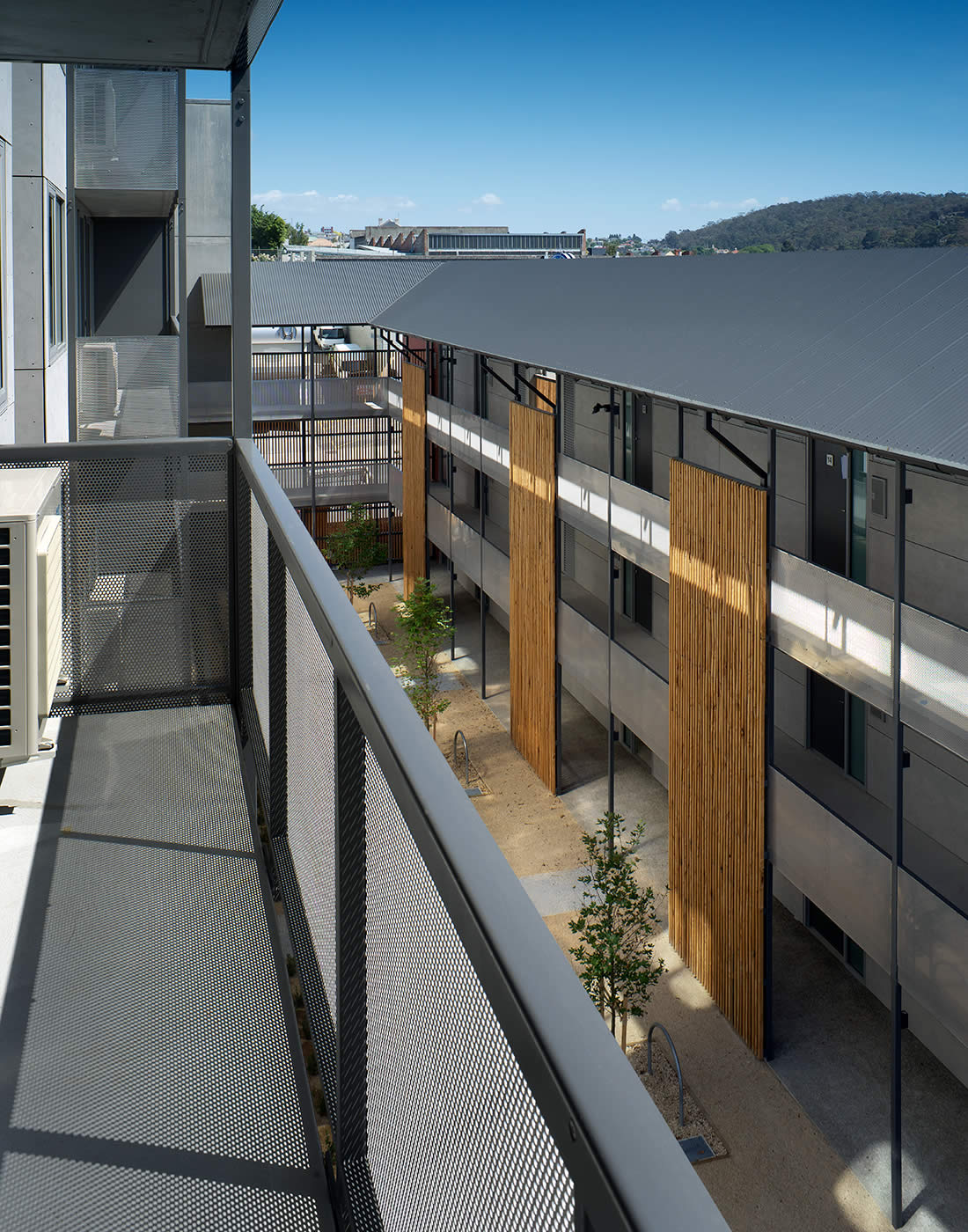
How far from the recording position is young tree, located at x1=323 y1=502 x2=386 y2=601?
104 ft

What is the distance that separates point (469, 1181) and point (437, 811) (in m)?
0.39

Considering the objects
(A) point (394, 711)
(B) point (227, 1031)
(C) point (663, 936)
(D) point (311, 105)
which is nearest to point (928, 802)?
(C) point (663, 936)

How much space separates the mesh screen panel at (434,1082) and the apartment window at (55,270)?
9029 millimetres

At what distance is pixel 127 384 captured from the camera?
32.6 feet

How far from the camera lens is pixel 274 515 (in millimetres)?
2795

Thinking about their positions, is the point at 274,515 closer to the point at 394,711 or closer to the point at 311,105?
the point at 394,711

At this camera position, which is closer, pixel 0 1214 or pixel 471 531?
pixel 0 1214

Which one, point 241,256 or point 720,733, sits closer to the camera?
point 241,256

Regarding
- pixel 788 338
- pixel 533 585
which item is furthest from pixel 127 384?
pixel 533 585

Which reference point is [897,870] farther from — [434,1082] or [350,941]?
[434,1082]

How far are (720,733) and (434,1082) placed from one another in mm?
11851

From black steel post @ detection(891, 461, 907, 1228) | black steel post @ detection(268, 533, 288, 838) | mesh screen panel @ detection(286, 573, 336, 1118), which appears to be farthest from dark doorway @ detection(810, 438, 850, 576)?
mesh screen panel @ detection(286, 573, 336, 1118)

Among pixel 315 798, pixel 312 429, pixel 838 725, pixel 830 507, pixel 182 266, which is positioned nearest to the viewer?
pixel 315 798

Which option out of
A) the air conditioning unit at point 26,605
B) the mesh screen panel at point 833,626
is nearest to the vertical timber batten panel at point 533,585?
the mesh screen panel at point 833,626
